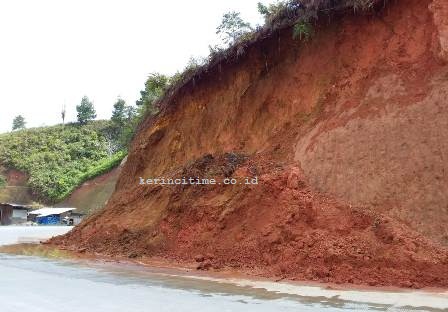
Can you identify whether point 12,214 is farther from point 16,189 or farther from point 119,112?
point 119,112

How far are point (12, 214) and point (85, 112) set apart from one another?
30.3m

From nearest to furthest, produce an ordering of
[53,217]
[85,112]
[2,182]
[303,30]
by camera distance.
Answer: [303,30], [53,217], [2,182], [85,112]

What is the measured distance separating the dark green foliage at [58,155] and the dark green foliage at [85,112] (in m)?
1.13

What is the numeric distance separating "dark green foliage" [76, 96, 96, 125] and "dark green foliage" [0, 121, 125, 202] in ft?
3.69

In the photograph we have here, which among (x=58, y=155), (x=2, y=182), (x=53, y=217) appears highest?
(x=58, y=155)

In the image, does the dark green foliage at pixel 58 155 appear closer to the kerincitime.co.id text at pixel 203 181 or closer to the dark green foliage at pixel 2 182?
the dark green foliage at pixel 2 182

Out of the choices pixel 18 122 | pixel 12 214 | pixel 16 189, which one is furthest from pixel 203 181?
pixel 18 122

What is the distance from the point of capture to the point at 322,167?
466 inches

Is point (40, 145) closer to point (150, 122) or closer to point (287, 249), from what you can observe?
point (150, 122)

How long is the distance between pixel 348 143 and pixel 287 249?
3.05 meters

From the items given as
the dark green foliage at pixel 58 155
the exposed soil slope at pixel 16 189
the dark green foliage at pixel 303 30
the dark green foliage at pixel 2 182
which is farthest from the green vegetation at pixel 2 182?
the dark green foliage at pixel 303 30

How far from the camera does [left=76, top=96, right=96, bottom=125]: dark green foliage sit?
74688 millimetres

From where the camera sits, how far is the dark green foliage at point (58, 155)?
57469 mm

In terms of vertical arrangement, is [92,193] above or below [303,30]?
below
